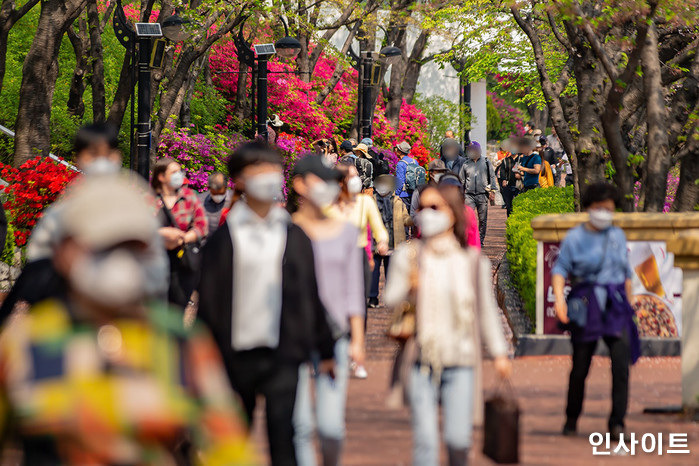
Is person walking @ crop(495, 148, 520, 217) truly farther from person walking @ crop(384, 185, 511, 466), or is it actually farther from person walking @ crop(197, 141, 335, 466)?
person walking @ crop(197, 141, 335, 466)

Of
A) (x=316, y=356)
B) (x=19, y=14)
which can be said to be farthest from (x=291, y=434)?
(x=19, y=14)

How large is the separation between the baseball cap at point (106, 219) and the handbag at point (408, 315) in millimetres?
3185

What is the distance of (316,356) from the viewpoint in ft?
19.2

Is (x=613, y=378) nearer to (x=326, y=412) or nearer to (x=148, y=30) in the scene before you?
(x=326, y=412)

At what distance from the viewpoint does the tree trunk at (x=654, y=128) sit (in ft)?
39.0

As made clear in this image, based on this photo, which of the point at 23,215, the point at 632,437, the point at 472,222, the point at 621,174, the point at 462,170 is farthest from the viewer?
the point at 462,170

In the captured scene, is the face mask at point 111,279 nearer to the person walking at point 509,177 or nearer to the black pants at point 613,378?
the black pants at point 613,378

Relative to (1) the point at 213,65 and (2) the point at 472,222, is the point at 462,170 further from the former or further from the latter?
(1) the point at 213,65

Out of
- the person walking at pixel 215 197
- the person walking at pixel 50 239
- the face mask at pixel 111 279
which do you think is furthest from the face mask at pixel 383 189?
the face mask at pixel 111 279

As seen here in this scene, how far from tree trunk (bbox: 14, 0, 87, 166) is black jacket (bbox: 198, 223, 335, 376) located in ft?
43.7

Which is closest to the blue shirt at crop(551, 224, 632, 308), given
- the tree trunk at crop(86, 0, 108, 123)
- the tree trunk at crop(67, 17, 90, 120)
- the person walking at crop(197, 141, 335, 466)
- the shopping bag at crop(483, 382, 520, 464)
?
the shopping bag at crop(483, 382, 520, 464)

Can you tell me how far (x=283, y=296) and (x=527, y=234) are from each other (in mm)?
9839

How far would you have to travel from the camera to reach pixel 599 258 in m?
7.91

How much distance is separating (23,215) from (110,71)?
46.4 ft
